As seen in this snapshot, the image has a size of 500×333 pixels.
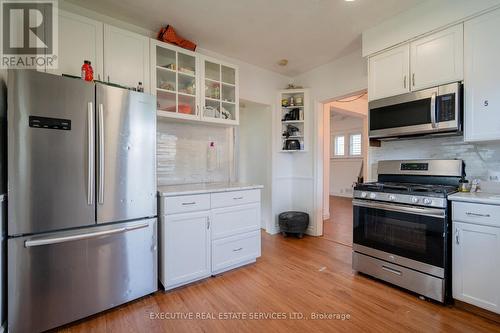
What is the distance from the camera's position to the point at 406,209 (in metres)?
2.00

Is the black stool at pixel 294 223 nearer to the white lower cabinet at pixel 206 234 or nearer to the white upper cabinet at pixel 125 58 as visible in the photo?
the white lower cabinet at pixel 206 234

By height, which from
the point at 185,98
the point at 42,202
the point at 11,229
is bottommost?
the point at 11,229

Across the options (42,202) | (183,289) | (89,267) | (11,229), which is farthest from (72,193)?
(183,289)

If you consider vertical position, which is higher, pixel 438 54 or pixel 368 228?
pixel 438 54

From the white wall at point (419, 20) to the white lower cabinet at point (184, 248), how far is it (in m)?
2.57

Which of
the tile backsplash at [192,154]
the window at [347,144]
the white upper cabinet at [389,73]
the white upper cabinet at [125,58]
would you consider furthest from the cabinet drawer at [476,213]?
the window at [347,144]

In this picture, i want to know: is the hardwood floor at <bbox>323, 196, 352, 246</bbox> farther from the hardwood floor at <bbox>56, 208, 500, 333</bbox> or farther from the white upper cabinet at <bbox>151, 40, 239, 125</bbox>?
the white upper cabinet at <bbox>151, 40, 239, 125</bbox>

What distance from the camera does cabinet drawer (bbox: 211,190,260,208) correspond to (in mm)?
2318

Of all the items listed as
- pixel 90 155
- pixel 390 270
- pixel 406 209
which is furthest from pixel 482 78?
pixel 90 155

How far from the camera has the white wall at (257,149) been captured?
3703mm

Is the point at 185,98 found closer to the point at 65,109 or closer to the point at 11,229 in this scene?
the point at 65,109

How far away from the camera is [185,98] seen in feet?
8.42

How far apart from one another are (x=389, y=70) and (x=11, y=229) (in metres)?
3.43

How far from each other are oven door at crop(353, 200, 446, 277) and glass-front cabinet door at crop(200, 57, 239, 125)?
1830 mm
